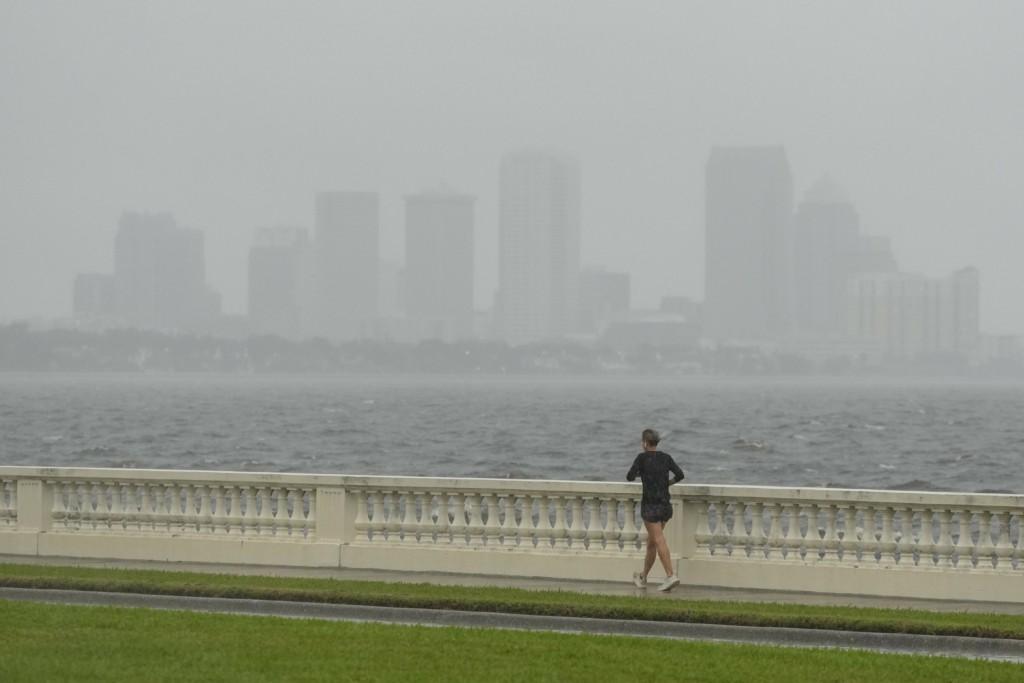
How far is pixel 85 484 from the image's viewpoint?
21.5m

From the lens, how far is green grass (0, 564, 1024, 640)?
1506cm

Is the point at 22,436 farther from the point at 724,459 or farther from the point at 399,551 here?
the point at 399,551

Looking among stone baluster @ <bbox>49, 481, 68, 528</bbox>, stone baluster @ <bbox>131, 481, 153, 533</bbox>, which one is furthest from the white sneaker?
stone baluster @ <bbox>49, 481, 68, 528</bbox>

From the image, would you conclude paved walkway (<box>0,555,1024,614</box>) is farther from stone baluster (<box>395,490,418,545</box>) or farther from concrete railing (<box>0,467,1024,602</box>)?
stone baluster (<box>395,490,418,545</box>)

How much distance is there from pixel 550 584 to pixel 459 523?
1635 mm

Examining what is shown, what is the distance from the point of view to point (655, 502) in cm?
1789

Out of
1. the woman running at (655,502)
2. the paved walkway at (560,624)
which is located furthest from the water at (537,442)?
the paved walkway at (560,624)

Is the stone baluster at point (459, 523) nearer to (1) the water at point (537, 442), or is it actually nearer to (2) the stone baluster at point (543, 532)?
(2) the stone baluster at point (543, 532)

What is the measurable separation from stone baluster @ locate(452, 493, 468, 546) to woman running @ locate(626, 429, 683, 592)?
2.45 metres

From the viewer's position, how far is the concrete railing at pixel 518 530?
57.7 feet

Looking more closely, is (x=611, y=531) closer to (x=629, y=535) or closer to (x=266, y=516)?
(x=629, y=535)

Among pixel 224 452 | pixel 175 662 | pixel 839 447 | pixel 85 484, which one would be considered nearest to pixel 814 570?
pixel 175 662

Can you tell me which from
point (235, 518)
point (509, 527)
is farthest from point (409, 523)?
point (235, 518)

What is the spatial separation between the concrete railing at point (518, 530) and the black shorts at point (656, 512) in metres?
0.76
